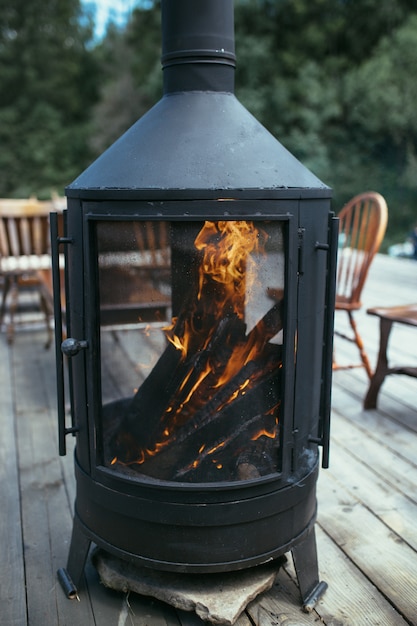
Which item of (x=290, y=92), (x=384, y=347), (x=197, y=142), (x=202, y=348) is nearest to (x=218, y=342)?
(x=202, y=348)

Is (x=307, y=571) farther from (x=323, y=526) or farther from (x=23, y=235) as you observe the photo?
(x=23, y=235)

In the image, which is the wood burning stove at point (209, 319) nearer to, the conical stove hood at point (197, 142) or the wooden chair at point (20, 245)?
the conical stove hood at point (197, 142)

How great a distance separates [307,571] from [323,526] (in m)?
0.36

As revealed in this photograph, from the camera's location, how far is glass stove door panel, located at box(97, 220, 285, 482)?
4.40 feet

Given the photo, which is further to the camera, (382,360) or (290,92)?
(290,92)

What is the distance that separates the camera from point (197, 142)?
1312 mm

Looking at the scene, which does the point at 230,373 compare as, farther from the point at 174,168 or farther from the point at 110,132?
the point at 110,132

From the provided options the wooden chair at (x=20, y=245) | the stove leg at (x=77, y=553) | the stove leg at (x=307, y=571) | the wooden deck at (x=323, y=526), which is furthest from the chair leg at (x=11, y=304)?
the stove leg at (x=307, y=571)

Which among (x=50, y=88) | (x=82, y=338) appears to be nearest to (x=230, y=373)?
(x=82, y=338)

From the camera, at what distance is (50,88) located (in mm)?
17781

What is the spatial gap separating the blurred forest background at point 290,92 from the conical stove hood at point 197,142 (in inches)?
523

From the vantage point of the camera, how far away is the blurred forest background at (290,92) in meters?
14.8

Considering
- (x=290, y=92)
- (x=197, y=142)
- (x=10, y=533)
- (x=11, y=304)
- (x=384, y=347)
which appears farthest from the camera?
(x=290, y=92)

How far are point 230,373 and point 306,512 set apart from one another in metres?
0.40
